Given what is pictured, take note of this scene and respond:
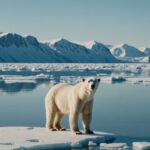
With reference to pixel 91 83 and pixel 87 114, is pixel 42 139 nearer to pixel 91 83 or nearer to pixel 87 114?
pixel 87 114

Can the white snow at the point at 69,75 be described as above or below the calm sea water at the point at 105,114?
above

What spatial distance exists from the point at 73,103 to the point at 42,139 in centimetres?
136

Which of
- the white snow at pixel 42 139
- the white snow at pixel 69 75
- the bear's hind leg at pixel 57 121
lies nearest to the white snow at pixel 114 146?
the white snow at pixel 42 139

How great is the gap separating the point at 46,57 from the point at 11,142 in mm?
167541

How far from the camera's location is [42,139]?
33.4ft

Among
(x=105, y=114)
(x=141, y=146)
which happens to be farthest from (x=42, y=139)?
(x=105, y=114)

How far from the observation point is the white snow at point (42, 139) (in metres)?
9.54

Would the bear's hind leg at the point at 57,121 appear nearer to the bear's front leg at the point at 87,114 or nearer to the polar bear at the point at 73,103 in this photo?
the polar bear at the point at 73,103

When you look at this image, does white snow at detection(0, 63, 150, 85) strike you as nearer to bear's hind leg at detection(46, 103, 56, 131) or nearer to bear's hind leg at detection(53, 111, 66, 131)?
bear's hind leg at detection(53, 111, 66, 131)

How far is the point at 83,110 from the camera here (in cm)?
1127

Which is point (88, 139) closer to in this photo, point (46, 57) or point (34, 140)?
point (34, 140)

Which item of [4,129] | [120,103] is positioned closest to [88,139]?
[4,129]

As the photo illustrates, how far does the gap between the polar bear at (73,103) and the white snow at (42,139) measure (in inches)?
12.3

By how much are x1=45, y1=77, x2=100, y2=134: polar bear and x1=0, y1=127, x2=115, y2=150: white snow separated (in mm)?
313
